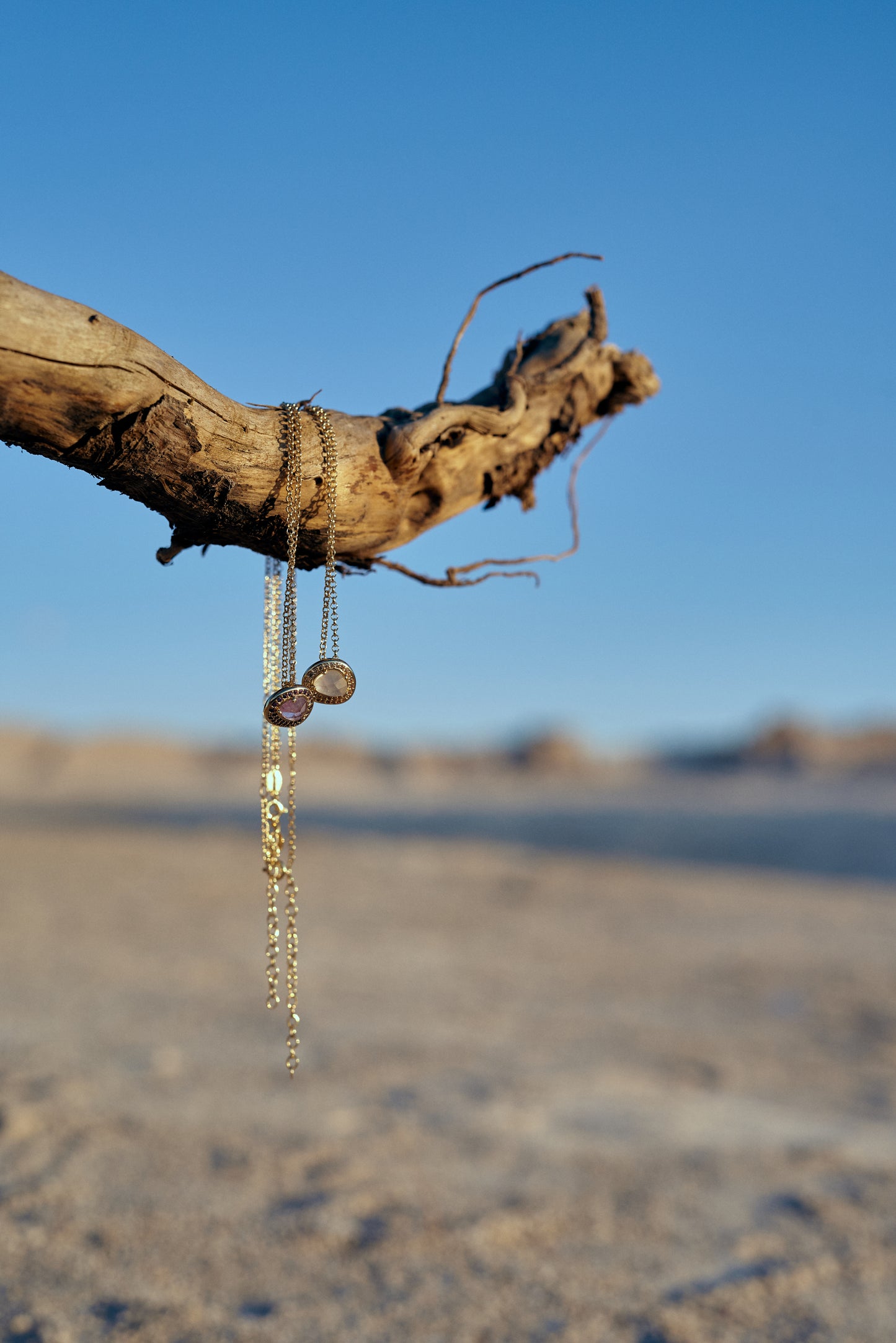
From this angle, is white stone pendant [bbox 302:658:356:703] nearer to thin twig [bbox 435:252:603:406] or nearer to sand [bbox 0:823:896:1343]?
thin twig [bbox 435:252:603:406]

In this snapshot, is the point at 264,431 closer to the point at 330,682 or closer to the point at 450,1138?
the point at 330,682

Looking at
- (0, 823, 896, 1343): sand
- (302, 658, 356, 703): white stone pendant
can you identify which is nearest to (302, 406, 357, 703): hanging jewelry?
(302, 658, 356, 703): white stone pendant

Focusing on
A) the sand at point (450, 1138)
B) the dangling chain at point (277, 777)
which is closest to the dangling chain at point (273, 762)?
the dangling chain at point (277, 777)

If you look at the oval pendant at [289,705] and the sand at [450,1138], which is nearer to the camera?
the oval pendant at [289,705]

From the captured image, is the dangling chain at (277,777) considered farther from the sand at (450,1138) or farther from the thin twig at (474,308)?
the sand at (450,1138)

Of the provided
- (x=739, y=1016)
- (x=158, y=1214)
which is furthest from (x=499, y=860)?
(x=158, y=1214)

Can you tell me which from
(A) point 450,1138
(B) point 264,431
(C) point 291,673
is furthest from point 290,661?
(A) point 450,1138

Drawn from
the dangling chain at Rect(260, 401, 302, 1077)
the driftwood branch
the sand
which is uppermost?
the driftwood branch

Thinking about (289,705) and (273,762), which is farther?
(273,762)
